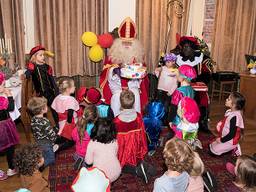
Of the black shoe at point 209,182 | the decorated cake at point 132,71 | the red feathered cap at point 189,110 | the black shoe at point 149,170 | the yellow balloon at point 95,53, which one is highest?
the yellow balloon at point 95,53

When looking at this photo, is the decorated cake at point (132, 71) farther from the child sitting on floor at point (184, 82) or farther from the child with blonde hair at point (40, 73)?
the child with blonde hair at point (40, 73)

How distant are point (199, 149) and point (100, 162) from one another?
193cm

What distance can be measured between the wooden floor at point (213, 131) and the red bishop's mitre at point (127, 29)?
203cm

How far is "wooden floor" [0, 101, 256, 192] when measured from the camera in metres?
3.18

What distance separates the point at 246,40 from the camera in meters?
6.64

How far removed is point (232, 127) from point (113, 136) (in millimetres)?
1620

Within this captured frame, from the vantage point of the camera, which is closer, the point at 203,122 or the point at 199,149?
the point at 199,149

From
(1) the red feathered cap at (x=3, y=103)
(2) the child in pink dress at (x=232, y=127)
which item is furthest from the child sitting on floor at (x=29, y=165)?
(2) the child in pink dress at (x=232, y=127)

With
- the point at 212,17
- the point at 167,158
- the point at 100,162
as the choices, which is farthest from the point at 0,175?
the point at 212,17

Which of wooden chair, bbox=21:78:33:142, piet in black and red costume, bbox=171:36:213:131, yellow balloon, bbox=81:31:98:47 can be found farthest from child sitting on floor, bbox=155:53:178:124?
wooden chair, bbox=21:78:33:142

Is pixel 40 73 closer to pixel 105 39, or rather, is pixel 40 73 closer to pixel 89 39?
pixel 89 39

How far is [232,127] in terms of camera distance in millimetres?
3559

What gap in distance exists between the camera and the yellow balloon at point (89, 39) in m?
5.15

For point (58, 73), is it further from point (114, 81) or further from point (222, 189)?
point (222, 189)
